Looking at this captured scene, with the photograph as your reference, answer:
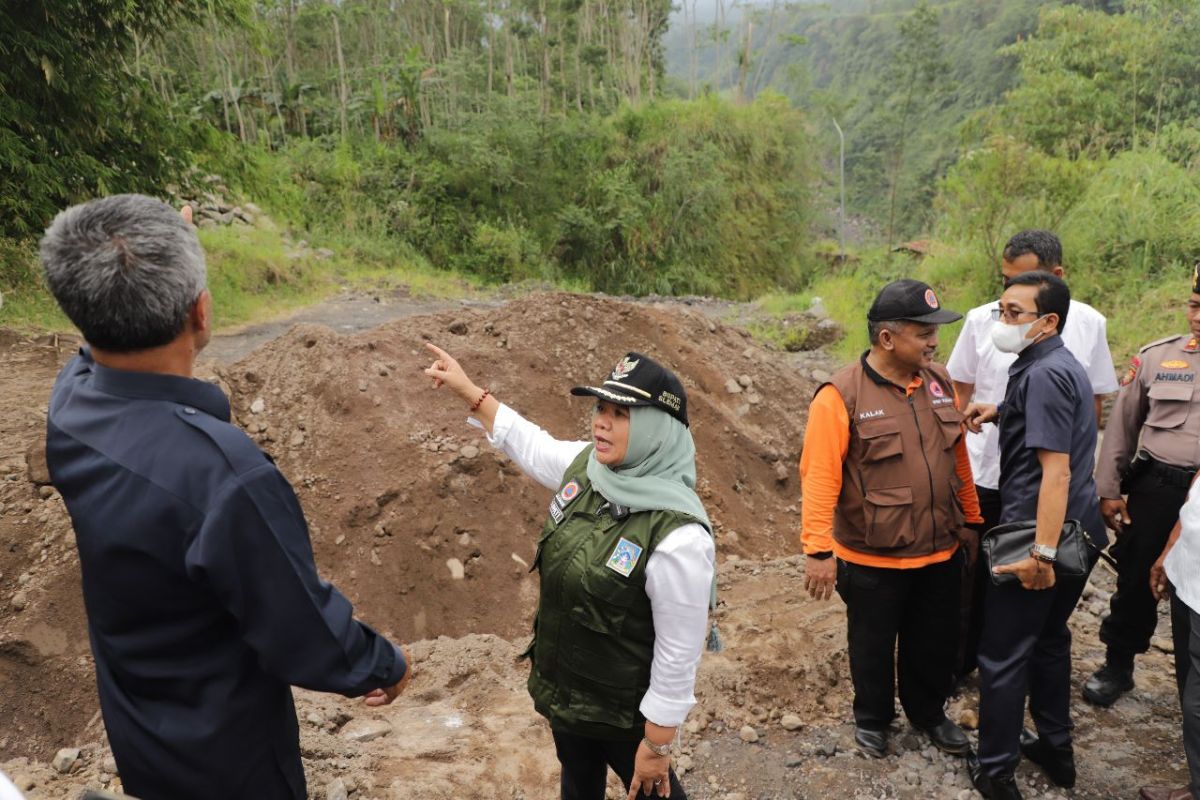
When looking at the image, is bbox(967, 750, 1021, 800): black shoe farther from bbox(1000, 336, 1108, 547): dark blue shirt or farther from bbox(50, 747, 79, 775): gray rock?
bbox(50, 747, 79, 775): gray rock

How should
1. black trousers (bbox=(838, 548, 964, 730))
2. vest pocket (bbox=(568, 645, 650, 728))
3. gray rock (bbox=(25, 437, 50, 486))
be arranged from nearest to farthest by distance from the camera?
vest pocket (bbox=(568, 645, 650, 728)) → black trousers (bbox=(838, 548, 964, 730)) → gray rock (bbox=(25, 437, 50, 486))

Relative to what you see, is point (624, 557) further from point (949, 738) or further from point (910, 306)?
point (949, 738)

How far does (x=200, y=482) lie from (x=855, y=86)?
69511 millimetres

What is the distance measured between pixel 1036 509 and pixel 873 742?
3.53ft

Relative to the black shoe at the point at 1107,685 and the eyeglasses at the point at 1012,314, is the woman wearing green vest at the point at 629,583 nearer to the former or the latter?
the eyeglasses at the point at 1012,314

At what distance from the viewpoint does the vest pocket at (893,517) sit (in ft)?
8.71

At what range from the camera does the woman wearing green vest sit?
184 cm

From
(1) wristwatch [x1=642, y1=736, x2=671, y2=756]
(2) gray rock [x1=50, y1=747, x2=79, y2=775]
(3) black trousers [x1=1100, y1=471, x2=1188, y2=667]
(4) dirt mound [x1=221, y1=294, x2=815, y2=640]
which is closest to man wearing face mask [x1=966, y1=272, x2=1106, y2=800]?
(3) black trousers [x1=1100, y1=471, x2=1188, y2=667]

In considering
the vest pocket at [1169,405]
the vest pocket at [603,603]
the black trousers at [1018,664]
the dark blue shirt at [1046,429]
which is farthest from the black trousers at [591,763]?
the vest pocket at [1169,405]

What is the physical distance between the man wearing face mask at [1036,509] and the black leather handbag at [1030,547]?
3cm

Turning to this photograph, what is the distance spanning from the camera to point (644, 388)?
189 cm

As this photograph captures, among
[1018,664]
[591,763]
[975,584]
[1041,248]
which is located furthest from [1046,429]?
[591,763]

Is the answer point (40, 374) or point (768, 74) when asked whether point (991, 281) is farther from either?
point (768, 74)

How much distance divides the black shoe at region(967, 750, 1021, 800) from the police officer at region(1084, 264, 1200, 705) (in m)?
0.87
